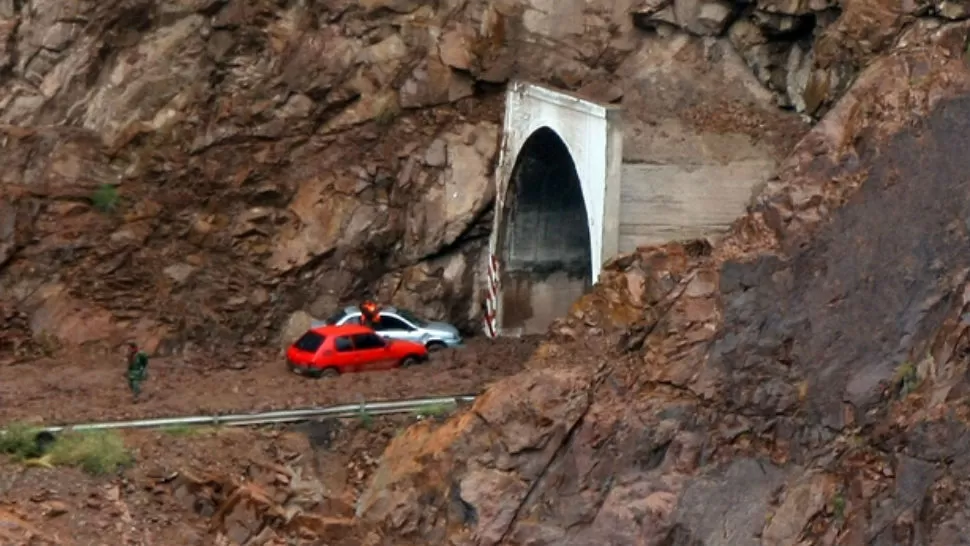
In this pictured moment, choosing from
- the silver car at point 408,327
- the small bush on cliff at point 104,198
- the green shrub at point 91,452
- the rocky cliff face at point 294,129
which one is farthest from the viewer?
the small bush on cliff at point 104,198

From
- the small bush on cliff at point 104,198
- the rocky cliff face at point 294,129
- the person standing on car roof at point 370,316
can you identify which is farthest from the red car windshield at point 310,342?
the small bush on cliff at point 104,198

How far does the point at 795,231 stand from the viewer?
27203mm

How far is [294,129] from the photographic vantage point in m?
34.5

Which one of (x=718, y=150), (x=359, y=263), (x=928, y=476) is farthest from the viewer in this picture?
(x=359, y=263)

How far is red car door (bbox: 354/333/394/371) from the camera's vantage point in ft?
102

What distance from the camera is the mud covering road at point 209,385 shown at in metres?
28.7

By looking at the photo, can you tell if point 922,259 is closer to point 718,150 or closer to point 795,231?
point 795,231

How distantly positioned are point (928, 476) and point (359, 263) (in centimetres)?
1234

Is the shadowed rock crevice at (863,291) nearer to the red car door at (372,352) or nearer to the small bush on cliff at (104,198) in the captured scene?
the red car door at (372,352)

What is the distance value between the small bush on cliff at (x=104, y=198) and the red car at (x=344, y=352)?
441cm

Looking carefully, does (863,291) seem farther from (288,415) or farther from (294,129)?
(294,129)

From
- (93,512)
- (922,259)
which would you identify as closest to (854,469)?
(922,259)

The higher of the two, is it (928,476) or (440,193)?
(440,193)

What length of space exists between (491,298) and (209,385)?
268 inches
